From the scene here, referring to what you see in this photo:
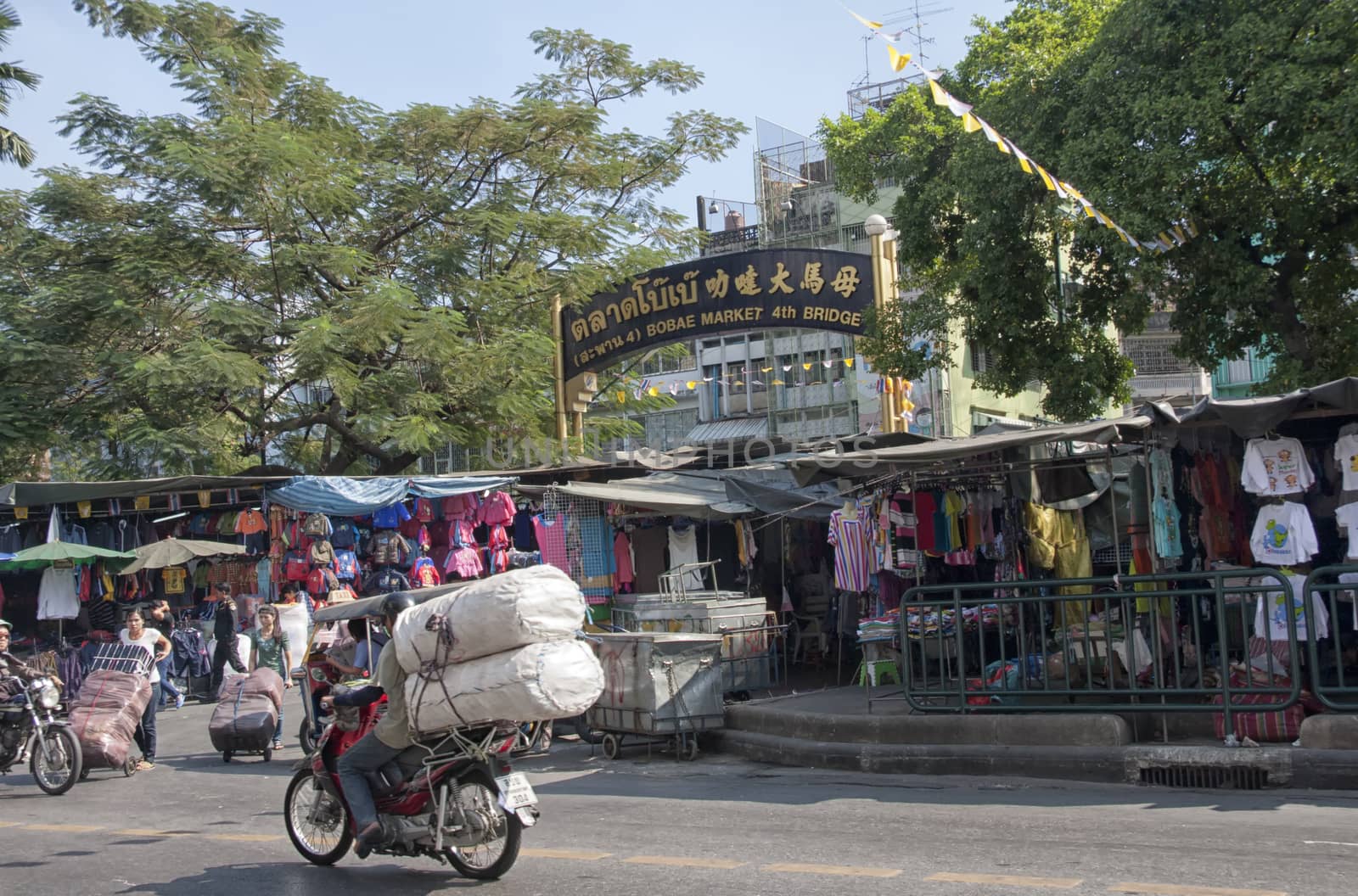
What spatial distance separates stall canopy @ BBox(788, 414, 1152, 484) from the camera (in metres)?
10.3

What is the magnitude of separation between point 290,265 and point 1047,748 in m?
17.2

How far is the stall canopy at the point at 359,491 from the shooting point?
54.1 feet

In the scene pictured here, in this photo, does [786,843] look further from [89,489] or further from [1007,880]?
[89,489]

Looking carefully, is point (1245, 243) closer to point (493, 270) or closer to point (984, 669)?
point (984, 669)

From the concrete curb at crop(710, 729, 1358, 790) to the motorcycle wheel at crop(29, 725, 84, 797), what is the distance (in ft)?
20.4

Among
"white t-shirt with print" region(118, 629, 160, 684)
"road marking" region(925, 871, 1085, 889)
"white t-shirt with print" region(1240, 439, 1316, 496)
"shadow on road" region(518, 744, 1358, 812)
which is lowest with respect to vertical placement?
"shadow on road" region(518, 744, 1358, 812)

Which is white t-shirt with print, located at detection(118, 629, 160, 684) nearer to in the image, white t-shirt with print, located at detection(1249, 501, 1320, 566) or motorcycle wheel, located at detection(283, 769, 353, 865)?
motorcycle wheel, located at detection(283, 769, 353, 865)

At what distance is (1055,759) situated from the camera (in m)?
9.43

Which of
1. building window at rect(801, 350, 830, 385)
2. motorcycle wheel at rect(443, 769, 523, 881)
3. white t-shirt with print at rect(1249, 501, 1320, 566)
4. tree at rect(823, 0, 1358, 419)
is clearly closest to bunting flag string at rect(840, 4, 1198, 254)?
tree at rect(823, 0, 1358, 419)

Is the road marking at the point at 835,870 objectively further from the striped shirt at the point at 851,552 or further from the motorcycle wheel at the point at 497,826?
the striped shirt at the point at 851,552

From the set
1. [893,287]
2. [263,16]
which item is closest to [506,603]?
[893,287]

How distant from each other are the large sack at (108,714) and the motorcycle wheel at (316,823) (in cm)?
529

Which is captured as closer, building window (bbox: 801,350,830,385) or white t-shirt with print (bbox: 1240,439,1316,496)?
white t-shirt with print (bbox: 1240,439,1316,496)

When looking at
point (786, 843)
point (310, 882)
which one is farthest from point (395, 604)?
point (786, 843)
